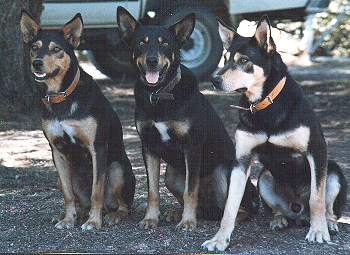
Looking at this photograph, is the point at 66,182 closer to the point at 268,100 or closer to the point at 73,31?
the point at 73,31

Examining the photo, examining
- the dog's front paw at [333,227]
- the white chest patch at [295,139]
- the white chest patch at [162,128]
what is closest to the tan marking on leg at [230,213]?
the white chest patch at [295,139]

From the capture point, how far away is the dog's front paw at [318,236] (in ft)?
15.5

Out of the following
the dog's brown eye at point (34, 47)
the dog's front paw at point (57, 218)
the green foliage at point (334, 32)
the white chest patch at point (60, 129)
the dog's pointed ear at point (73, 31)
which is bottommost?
the green foliage at point (334, 32)

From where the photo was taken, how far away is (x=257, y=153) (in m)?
4.93

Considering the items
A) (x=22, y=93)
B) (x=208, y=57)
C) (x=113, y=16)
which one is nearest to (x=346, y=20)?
(x=208, y=57)

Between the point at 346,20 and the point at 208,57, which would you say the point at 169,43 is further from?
the point at 346,20

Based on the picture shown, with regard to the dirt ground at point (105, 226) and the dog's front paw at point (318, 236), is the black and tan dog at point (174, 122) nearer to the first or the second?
the dirt ground at point (105, 226)

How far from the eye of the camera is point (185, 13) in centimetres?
1082

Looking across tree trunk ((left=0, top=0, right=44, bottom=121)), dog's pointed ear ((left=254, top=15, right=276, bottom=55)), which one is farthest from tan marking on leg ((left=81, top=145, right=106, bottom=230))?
tree trunk ((left=0, top=0, right=44, bottom=121))

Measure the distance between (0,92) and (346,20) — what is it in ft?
36.2

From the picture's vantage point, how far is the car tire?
437 inches

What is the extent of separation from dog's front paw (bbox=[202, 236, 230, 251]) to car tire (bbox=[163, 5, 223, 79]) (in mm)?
6684

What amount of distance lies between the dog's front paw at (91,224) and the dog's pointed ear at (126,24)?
1.52m

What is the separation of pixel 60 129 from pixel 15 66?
14.8ft
